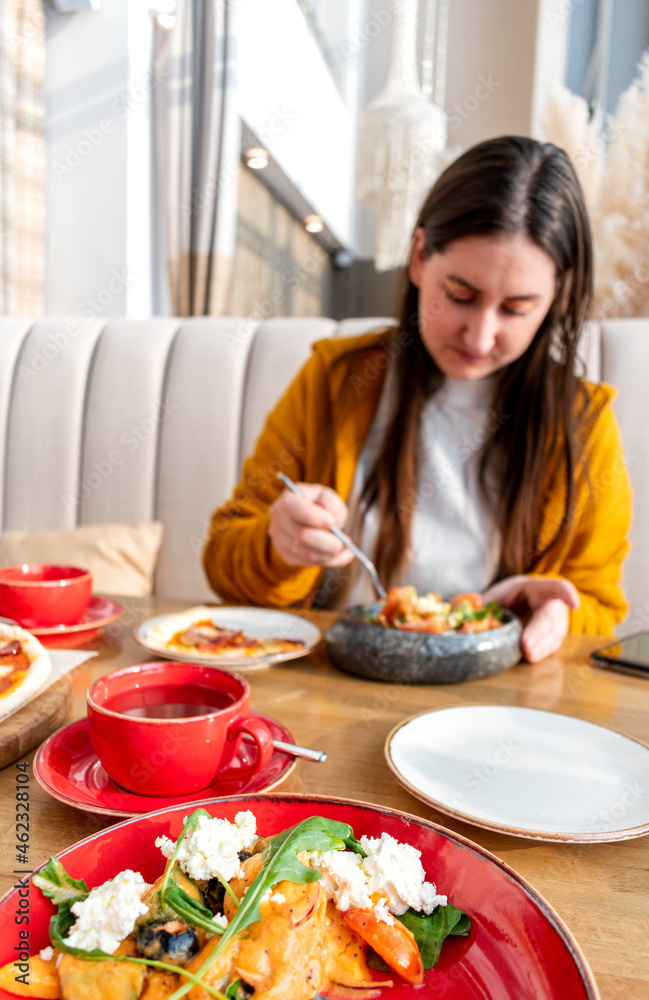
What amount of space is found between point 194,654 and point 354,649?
18cm

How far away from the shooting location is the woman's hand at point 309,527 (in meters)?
0.98

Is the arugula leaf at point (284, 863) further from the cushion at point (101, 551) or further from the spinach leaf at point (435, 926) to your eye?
the cushion at point (101, 551)

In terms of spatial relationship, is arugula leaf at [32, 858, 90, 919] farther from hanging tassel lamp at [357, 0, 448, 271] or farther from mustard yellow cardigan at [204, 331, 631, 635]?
hanging tassel lamp at [357, 0, 448, 271]

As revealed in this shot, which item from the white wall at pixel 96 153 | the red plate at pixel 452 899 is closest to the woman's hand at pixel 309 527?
the red plate at pixel 452 899

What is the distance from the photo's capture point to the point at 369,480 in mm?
1400

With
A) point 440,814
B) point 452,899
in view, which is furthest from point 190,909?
point 440,814

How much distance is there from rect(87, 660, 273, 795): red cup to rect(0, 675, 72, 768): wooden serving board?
91 mm

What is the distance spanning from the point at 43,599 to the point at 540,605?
26.3 inches

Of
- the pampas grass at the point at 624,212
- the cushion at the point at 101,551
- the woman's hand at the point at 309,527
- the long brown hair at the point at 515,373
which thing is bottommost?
the cushion at the point at 101,551

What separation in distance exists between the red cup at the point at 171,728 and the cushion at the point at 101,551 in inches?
45.2

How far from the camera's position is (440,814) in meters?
0.50

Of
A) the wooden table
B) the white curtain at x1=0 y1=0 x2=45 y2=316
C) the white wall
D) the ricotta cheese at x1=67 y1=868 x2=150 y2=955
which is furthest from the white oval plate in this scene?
the white wall

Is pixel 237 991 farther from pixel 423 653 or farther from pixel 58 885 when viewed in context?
pixel 423 653

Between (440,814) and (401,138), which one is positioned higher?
(401,138)
